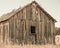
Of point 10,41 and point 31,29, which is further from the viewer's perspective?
point 31,29

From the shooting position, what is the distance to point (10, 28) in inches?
987

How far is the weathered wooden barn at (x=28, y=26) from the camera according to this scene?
82.7ft

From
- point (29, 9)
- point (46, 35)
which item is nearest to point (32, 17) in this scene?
point (29, 9)

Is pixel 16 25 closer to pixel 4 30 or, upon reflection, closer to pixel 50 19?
pixel 4 30

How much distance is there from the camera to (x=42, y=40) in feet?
88.7

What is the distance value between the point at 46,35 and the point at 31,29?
192 centimetres

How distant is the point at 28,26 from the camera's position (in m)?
26.2

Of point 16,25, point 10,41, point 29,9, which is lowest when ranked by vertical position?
point 10,41

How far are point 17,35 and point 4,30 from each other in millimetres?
1632

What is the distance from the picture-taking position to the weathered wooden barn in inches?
992

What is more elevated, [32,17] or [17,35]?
[32,17]

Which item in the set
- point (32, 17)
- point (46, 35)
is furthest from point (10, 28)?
point (46, 35)

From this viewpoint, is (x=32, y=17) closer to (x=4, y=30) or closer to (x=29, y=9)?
(x=29, y=9)

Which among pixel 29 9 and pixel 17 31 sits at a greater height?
pixel 29 9
